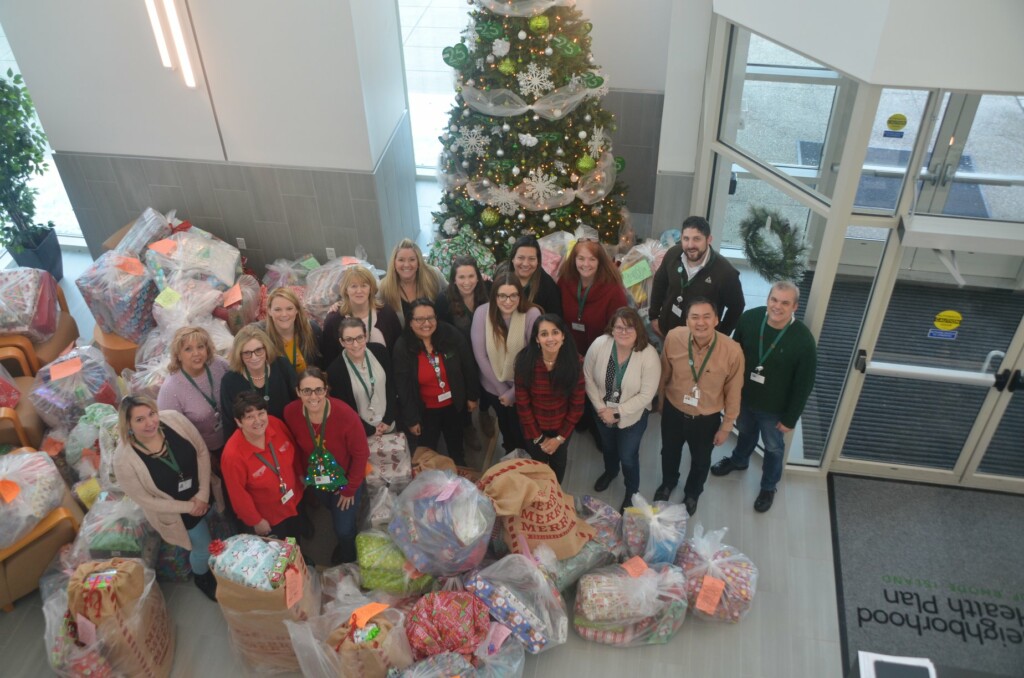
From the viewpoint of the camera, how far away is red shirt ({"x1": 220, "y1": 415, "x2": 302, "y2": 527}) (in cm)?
377

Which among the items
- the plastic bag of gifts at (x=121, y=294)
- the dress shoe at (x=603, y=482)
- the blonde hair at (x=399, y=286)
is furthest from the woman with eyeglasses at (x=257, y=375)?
the dress shoe at (x=603, y=482)

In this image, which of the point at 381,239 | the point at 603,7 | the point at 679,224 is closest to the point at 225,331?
the point at 381,239

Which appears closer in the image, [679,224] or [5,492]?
[5,492]

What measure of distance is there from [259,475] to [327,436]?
0.36 meters

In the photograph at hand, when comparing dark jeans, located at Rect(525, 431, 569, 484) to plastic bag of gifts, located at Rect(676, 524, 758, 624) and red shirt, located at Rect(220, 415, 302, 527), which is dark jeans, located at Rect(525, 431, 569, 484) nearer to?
plastic bag of gifts, located at Rect(676, 524, 758, 624)

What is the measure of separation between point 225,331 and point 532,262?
2152 mm

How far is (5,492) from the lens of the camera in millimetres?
4137

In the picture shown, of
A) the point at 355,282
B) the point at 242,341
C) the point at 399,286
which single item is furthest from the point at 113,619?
the point at 399,286

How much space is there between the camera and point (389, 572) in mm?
4102

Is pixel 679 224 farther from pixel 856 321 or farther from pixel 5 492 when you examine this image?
pixel 5 492

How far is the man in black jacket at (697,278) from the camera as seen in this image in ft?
14.2

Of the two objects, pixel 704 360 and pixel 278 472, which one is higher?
pixel 704 360

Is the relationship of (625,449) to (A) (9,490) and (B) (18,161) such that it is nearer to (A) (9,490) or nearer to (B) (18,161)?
(A) (9,490)

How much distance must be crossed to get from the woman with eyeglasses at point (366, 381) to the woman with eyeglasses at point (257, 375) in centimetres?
23
